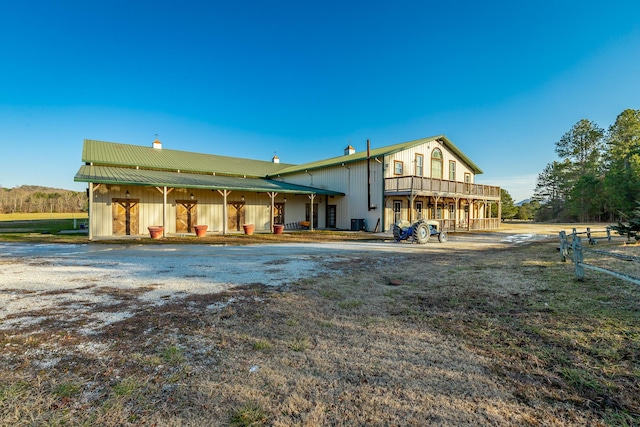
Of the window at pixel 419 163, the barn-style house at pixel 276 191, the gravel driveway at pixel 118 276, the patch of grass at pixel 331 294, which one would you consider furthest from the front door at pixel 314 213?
the patch of grass at pixel 331 294

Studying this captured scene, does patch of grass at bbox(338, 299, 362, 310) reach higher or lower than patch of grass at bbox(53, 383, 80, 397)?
higher

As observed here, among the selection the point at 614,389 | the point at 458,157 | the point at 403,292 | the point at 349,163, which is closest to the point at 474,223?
the point at 458,157

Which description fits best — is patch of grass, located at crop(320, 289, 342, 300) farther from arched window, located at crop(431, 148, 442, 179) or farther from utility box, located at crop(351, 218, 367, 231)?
arched window, located at crop(431, 148, 442, 179)

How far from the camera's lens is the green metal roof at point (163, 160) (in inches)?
830

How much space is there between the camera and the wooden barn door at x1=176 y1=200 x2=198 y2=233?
20344mm

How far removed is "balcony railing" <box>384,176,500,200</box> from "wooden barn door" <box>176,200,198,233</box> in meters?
13.4

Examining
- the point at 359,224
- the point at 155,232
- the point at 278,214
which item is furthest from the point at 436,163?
the point at 155,232

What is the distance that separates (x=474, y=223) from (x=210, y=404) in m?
26.4

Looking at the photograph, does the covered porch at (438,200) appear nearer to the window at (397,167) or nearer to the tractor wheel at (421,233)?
the window at (397,167)

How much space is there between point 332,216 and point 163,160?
46.3 ft

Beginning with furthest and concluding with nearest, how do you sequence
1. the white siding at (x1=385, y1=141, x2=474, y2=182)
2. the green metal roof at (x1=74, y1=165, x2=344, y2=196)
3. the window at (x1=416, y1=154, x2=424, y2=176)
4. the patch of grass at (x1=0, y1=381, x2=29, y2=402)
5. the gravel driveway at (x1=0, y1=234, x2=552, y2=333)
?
the window at (x1=416, y1=154, x2=424, y2=176) → the white siding at (x1=385, y1=141, x2=474, y2=182) → the green metal roof at (x1=74, y1=165, x2=344, y2=196) → the gravel driveway at (x1=0, y1=234, x2=552, y2=333) → the patch of grass at (x1=0, y1=381, x2=29, y2=402)

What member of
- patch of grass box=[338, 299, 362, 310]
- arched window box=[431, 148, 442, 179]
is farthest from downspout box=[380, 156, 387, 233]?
patch of grass box=[338, 299, 362, 310]

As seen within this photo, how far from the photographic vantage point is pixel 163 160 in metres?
23.8

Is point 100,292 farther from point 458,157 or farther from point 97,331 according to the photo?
point 458,157
